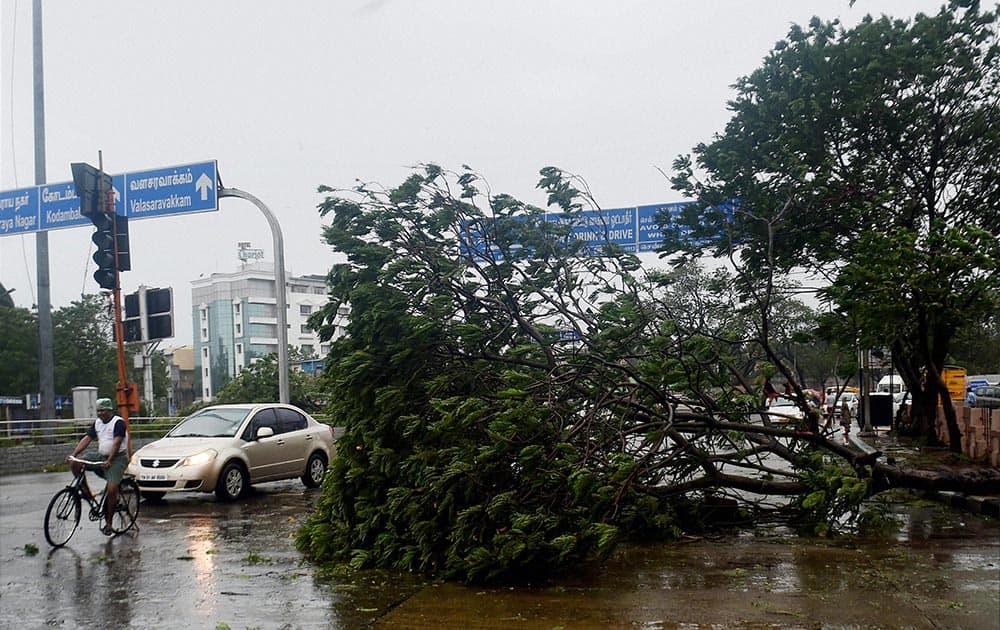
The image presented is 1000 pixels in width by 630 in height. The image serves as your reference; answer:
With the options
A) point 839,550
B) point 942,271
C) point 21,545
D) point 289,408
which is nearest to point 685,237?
point 942,271

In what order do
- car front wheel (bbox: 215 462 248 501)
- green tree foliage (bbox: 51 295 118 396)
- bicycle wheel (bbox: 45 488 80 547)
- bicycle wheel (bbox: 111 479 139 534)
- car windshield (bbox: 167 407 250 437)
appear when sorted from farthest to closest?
green tree foliage (bbox: 51 295 118 396)
car windshield (bbox: 167 407 250 437)
car front wheel (bbox: 215 462 248 501)
bicycle wheel (bbox: 111 479 139 534)
bicycle wheel (bbox: 45 488 80 547)

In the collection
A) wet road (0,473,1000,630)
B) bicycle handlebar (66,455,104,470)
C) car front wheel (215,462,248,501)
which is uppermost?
Result: bicycle handlebar (66,455,104,470)

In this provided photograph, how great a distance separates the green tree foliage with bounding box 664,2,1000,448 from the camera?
14.8m

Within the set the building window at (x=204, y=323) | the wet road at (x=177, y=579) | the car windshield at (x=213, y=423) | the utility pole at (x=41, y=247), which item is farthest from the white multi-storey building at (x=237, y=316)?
the wet road at (x=177, y=579)

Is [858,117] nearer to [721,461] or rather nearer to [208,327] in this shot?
[721,461]

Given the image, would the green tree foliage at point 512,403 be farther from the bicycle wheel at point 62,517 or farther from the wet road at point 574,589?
the bicycle wheel at point 62,517

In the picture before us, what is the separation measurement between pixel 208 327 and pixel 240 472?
3101 inches

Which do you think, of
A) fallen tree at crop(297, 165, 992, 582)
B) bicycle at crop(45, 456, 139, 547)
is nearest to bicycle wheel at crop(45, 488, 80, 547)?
bicycle at crop(45, 456, 139, 547)

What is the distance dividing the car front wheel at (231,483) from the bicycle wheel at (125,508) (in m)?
2.66

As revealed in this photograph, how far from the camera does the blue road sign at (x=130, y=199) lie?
685 inches

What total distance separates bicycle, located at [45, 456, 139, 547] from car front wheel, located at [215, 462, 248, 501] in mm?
2719

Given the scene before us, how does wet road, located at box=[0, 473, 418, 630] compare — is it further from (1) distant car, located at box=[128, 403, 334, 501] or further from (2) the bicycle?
(1) distant car, located at box=[128, 403, 334, 501]

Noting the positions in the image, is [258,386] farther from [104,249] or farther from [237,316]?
[237,316]

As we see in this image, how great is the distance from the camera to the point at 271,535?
1070 centimetres
